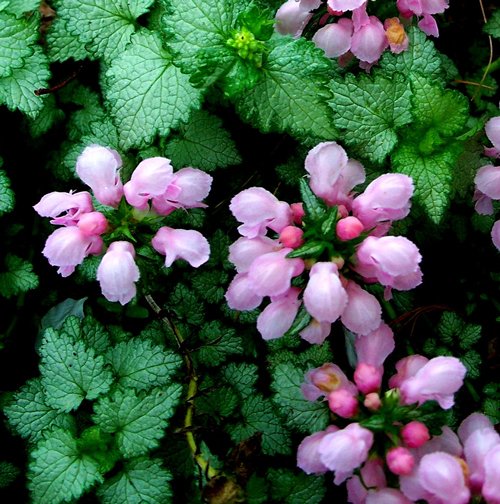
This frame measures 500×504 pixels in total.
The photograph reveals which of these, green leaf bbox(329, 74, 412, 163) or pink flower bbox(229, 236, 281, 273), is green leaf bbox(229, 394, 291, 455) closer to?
pink flower bbox(229, 236, 281, 273)

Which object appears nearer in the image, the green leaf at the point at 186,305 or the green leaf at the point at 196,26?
the green leaf at the point at 196,26

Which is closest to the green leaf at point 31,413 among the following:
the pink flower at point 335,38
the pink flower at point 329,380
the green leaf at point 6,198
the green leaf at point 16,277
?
the green leaf at point 16,277

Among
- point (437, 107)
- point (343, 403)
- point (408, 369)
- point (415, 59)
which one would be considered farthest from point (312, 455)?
point (415, 59)

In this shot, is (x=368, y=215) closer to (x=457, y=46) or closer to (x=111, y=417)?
(x=111, y=417)

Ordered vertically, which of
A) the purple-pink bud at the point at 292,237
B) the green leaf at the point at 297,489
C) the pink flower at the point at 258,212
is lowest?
the green leaf at the point at 297,489

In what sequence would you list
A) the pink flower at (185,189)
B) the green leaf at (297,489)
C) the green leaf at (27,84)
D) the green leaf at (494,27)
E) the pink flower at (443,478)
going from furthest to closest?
the green leaf at (494,27), the green leaf at (27,84), the green leaf at (297,489), the pink flower at (185,189), the pink flower at (443,478)

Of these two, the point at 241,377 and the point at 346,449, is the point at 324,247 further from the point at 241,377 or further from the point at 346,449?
the point at 241,377

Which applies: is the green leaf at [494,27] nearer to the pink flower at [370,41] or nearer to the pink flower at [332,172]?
the pink flower at [370,41]
